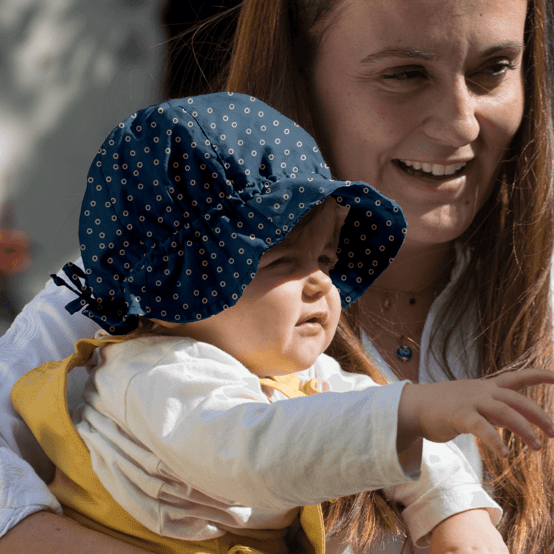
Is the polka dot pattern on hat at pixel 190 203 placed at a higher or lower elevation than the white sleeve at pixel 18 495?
higher

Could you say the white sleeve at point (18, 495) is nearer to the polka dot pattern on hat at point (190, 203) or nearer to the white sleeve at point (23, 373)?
the white sleeve at point (23, 373)

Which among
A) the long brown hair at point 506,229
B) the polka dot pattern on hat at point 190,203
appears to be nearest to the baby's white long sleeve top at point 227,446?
the polka dot pattern on hat at point 190,203

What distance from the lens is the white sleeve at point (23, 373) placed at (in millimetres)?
1411

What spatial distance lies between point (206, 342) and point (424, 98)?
3.28 feet

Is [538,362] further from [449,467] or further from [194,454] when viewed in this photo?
[194,454]

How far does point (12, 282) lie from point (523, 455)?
3167 mm

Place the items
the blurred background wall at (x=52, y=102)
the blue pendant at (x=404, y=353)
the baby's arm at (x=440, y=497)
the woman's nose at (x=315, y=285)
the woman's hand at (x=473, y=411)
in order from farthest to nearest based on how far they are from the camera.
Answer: the blurred background wall at (x=52, y=102) < the blue pendant at (x=404, y=353) < the baby's arm at (x=440, y=497) < the woman's nose at (x=315, y=285) < the woman's hand at (x=473, y=411)

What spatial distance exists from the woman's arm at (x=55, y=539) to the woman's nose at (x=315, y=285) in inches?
22.9

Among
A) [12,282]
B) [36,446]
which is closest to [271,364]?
[36,446]

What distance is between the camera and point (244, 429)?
107 centimetres

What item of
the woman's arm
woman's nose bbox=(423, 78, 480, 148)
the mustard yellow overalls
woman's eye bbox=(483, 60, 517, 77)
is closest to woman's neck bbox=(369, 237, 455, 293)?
woman's nose bbox=(423, 78, 480, 148)

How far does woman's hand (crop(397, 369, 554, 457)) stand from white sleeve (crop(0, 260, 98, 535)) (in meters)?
0.82

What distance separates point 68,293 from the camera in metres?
1.82

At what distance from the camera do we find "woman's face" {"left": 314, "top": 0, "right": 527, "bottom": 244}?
180cm
